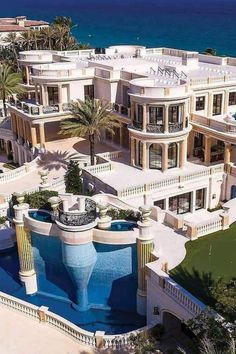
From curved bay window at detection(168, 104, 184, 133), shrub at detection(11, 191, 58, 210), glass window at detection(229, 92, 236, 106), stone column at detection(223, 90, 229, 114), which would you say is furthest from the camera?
glass window at detection(229, 92, 236, 106)

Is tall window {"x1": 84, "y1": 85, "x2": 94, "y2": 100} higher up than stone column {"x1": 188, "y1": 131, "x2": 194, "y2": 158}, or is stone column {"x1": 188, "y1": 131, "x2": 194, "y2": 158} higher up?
tall window {"x1": 84, "y1": 85, "x2": 94, "y2": 100}

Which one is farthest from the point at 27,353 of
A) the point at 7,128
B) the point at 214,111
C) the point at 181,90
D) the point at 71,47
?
the point at 71,47

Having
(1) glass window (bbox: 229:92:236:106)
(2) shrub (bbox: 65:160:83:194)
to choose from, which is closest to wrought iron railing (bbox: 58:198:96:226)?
(2) shrub (bbox: 65:160:83:194)

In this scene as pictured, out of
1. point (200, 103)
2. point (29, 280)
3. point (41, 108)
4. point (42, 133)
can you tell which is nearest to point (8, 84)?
point (41, 108)

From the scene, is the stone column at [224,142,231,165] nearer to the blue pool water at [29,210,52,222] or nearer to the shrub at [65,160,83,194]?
the shrub at [65,160,83,194]

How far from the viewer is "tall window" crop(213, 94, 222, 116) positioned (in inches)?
1556

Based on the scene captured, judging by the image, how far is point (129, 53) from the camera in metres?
56.9

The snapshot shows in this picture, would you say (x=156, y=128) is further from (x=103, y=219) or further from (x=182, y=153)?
(x=103, y=219)

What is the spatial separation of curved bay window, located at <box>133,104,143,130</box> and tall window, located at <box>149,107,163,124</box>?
828 millimetres

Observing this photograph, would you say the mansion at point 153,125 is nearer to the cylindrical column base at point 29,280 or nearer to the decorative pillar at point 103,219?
the decorative pillar at point 103,219

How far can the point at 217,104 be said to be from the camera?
1571 inches

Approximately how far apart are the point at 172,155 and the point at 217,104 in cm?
732

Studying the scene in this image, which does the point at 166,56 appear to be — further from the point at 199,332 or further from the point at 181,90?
the point at 199,332

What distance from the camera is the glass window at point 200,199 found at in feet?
117
